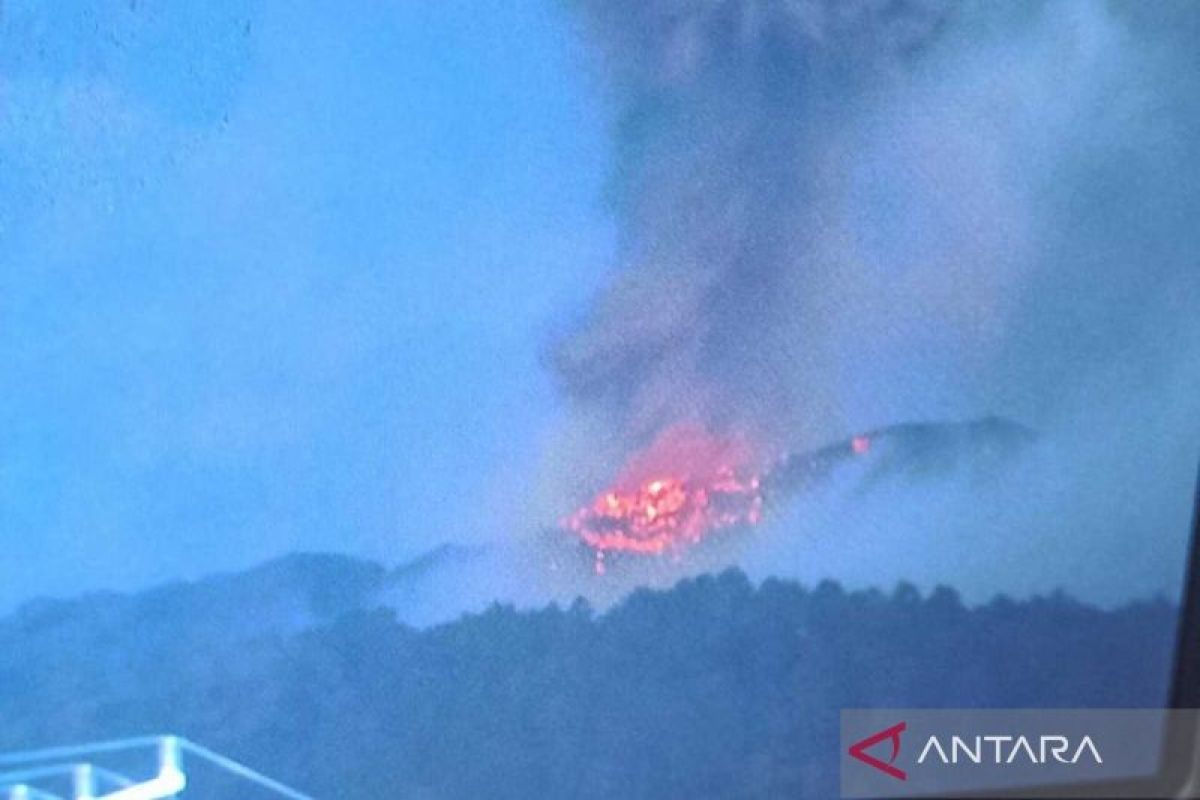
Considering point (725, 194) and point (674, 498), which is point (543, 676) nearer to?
point (674, 498)

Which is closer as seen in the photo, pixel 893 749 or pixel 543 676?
pixel 543 676

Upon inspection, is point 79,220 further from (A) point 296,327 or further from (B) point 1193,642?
(B) point 1193,642

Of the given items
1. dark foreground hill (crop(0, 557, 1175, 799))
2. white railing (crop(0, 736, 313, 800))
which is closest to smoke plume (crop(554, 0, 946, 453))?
dark foreground hill (crop(0, 557, 1175, 799))

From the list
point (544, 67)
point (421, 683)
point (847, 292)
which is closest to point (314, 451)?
point (421, 683)

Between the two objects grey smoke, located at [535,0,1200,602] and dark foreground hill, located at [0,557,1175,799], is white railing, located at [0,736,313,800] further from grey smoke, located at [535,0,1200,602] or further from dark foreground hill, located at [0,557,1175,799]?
grey smoke, located at [535,0,1200,602]

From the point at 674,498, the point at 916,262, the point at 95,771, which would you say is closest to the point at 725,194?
the point at 916,262

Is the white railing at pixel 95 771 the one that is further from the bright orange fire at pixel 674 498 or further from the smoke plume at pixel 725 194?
the smoke plume at pixel 725 194

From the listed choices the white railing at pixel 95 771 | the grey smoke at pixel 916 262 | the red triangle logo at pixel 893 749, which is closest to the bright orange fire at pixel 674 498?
the grey smoke at pixel 916 262
